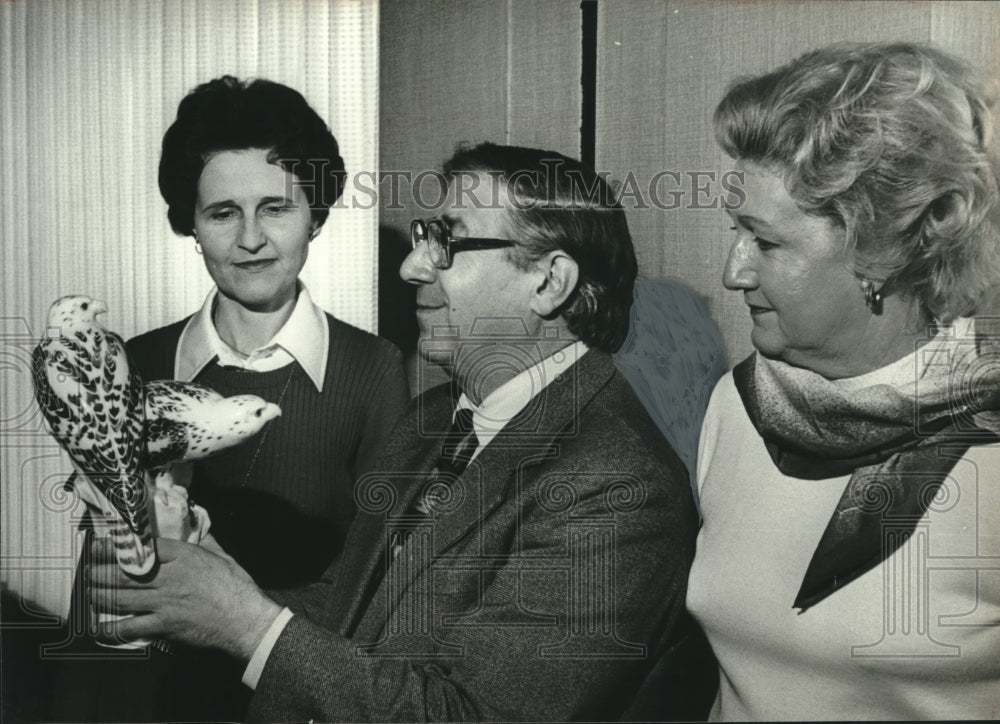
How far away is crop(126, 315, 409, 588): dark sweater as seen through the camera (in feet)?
8.28

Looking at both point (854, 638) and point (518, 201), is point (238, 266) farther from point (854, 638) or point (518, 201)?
point (854, 638)

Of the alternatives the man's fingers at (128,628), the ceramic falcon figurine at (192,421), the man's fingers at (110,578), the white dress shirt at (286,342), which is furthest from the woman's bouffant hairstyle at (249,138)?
the man's fingers at (128,628)

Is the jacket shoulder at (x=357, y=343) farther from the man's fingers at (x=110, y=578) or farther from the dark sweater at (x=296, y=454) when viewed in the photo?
the man's fingers at (x=110, y=578)

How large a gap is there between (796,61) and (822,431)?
2.76 feet

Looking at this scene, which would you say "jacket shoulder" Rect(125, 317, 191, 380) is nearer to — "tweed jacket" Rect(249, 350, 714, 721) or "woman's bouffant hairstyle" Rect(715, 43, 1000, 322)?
"tweed jacket" Rect(249, 350, 714, 721)

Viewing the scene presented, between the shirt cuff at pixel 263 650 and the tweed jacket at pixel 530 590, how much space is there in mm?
23

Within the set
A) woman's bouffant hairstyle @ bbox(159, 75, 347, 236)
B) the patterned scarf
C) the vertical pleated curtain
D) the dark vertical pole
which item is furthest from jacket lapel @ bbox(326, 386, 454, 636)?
the patterned scarf

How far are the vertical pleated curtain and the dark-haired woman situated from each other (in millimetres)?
51

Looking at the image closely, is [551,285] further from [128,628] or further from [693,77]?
[128,628]

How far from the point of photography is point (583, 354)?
2475mm

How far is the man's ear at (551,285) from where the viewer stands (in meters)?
2.47

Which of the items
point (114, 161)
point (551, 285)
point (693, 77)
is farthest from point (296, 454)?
point (693, 77)

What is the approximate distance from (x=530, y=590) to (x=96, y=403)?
1.00 meters

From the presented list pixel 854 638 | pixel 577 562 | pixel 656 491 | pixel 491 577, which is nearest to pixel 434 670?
pixel 491 577
